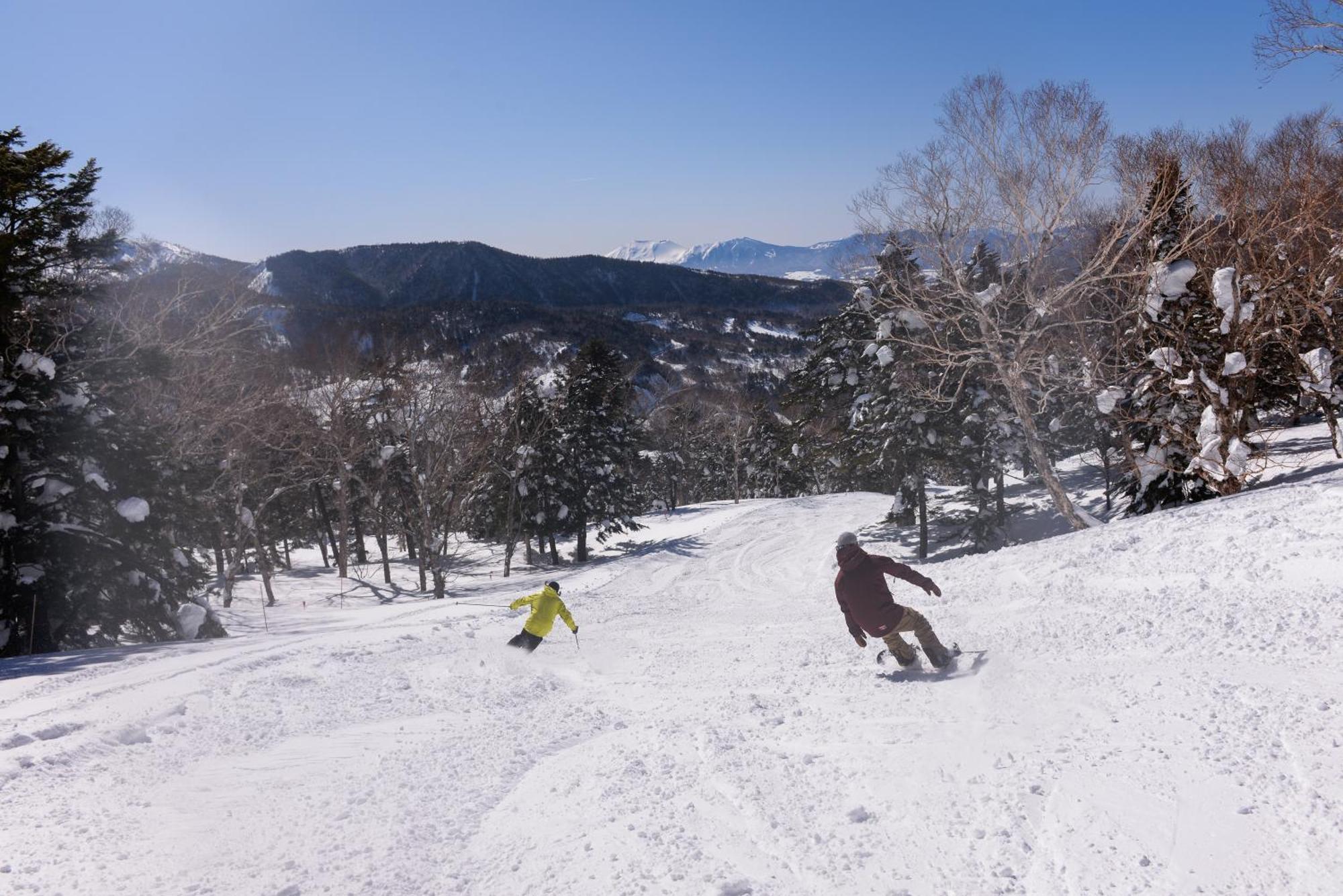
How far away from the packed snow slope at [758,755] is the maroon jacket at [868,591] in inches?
21.8

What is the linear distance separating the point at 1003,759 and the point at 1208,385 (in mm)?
12803

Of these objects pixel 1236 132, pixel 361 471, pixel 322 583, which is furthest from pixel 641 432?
pixel 1236 132

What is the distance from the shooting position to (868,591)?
716 centimetres

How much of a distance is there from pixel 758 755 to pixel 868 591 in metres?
2.44

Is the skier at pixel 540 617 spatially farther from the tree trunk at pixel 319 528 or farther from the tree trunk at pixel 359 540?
the tree trunk at pixel 319 528

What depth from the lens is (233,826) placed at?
463 cm

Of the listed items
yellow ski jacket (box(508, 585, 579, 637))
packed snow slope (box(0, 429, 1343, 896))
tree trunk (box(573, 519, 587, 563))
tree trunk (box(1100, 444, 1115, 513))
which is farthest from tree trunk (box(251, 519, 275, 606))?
tree trunk (box(1100, 444, 1115, 513))

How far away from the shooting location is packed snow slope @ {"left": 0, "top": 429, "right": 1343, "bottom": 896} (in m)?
3.82

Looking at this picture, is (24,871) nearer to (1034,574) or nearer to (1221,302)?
(1034,574)

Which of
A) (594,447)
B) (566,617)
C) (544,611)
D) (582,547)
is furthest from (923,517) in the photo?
(544,611)

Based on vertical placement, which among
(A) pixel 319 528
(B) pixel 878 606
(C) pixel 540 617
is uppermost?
(B) pixel 878 606

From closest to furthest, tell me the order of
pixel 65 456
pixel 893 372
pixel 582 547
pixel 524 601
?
pixel 524 601 < pixel 65 456 < pixel 893 372 < pixel 582 547

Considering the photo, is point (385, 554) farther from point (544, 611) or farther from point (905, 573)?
point (905, 573)

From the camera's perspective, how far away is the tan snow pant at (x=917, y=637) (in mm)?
7016
